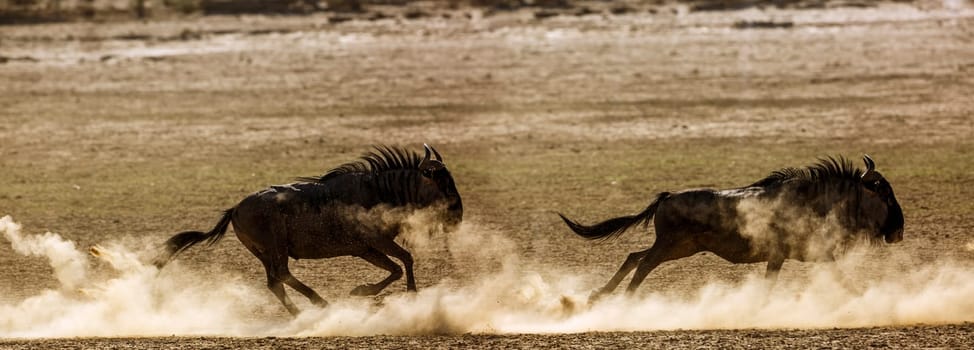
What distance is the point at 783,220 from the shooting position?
34.4 ft

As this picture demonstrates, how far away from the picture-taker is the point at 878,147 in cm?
2161

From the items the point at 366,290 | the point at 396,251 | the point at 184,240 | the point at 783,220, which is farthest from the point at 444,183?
the point at 783,220

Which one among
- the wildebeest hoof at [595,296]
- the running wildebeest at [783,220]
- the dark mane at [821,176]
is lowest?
the wildebeest hoof at [595,296]

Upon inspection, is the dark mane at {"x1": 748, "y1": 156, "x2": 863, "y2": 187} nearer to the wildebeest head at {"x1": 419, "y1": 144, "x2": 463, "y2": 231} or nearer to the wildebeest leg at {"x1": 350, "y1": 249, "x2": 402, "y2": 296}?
the wildebeest head at {"x1": 419, "y1": 144, "x2": 463, "y2": 231}

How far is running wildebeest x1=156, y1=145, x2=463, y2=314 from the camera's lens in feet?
35.5

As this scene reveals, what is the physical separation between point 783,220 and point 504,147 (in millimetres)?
12210

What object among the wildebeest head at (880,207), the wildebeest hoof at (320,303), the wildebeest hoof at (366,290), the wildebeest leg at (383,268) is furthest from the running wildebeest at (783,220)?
the wildebeest hoof at (320,303)

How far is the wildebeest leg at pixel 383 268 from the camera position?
1059 centimetres

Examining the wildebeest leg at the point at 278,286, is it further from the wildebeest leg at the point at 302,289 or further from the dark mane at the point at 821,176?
the dark mane at the point at 821,176

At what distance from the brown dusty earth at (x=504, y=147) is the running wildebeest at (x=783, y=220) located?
1.56 feet

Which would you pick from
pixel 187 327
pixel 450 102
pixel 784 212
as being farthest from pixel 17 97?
pixel 784 212

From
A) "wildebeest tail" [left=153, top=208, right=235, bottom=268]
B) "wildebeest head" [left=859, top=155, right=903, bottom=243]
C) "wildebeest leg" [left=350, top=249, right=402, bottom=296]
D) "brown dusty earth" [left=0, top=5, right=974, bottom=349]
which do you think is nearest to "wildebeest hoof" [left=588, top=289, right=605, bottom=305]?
"brown dusty earth" [left=0, top=5, right=974, bottom=349]

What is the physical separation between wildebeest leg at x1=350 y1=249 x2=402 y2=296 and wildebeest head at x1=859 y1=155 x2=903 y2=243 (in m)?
3.61

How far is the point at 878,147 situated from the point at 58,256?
13810mm
